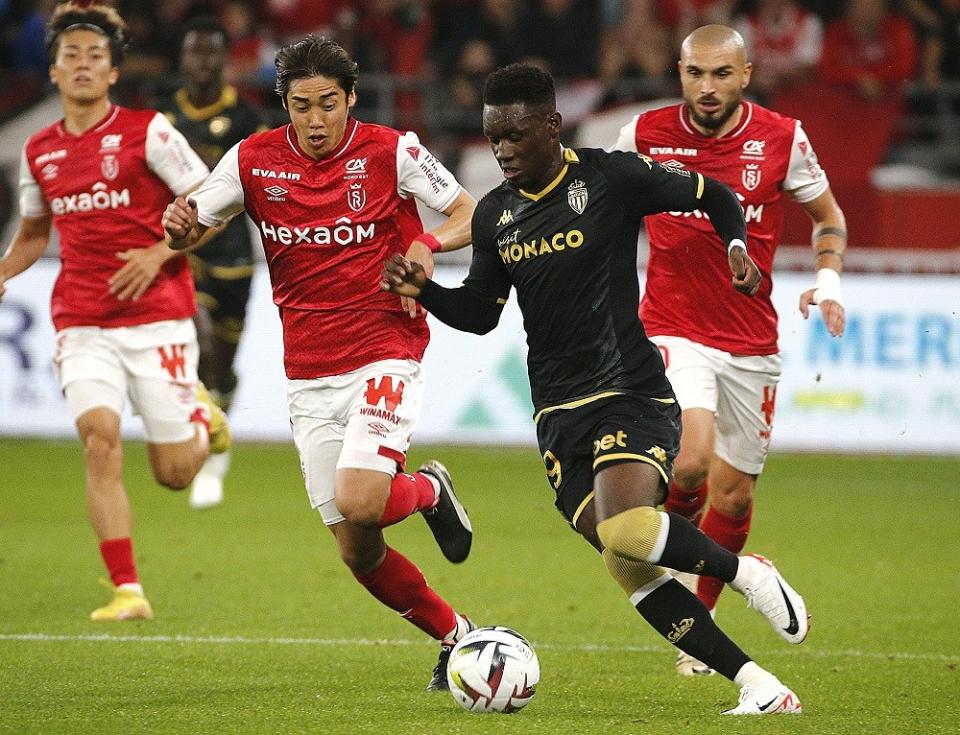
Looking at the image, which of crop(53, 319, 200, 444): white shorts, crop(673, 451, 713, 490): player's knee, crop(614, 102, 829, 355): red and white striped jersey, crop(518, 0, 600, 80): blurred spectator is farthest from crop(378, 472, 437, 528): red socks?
crop(518, 0, 600, 80): blurred spectator

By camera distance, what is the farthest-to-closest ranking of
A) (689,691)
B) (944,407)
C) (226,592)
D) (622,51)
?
(622,51) < (944,407) < (226,592) < (689,691)

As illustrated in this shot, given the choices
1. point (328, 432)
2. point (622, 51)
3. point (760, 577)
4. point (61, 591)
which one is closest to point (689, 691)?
point (760, 577)

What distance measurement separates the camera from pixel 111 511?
308 inches

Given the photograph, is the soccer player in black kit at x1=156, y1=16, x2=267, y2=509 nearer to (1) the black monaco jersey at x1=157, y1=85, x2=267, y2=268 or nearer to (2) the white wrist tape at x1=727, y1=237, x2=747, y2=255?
(1) the black monaco jersey at x1=157, y1=85, x2=267, y2=268

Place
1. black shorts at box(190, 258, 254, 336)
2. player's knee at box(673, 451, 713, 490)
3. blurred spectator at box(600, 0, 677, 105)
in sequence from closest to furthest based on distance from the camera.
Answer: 1. player's knee at box(673, 451, 713, 490)
2. black shorts at box(190, 258, 254, 336)
3. blurred spectator at box(600, 0, 677, 105)

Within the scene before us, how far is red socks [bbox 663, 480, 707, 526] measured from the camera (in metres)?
6.82

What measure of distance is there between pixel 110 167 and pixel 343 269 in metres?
2.03

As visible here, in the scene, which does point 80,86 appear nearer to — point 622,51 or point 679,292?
point 679,292

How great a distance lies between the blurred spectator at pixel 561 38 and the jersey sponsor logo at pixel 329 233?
10136 millimetres

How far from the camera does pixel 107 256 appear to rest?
7945mm

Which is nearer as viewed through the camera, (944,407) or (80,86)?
(80,86)

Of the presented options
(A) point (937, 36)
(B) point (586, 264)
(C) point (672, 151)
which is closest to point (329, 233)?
(B) point (586, 264)

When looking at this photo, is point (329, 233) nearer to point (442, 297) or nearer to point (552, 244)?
point (442, 297)

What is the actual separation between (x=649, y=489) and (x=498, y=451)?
8.80 m
